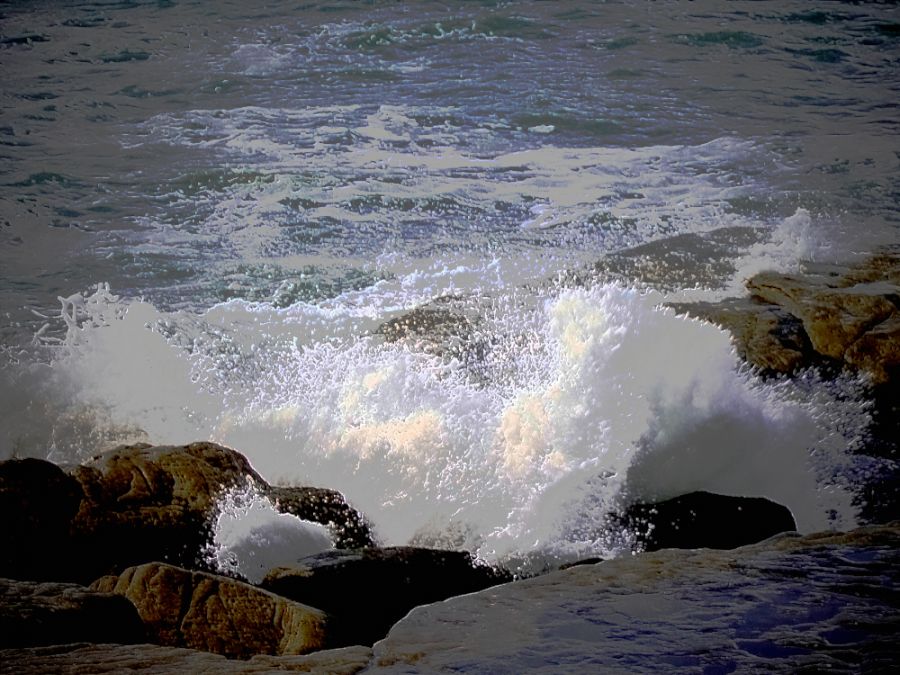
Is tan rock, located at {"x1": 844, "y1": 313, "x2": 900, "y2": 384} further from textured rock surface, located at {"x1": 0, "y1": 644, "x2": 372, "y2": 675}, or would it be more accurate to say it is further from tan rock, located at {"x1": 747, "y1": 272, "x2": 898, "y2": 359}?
textured rock surface, located at {"x1": 0, "y1": 644, "x2": 372, "y2": 675}

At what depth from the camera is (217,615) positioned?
3.89 meters

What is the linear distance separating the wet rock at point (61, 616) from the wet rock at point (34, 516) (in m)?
0.83

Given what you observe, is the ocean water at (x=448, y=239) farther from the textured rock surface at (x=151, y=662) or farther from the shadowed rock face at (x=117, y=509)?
the textured rock surface at (x=151, y=662)

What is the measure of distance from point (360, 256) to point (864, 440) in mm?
4444

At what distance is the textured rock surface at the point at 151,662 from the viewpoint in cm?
292

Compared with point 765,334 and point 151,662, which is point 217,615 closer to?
point 151,662

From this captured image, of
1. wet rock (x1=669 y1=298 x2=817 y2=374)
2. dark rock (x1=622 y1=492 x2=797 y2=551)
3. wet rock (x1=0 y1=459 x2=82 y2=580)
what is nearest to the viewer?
wet rock (x1=0 y1=459 x2=82 y2=580)

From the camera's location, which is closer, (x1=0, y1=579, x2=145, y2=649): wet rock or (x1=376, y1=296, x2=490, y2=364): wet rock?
(x1=0, y1=579, x2=145, y2=649): wet rock

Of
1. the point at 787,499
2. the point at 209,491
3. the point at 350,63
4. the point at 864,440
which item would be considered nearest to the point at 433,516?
the point at 209,491

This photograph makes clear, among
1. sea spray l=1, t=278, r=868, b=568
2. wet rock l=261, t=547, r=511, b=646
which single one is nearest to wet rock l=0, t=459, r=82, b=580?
wet rock l=261, t=547, r=511, b=646

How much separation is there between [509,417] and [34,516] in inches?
100

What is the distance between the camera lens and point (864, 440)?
546cm

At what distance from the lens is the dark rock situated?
459 centimetres

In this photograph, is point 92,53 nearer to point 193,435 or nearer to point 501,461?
point 193,435
